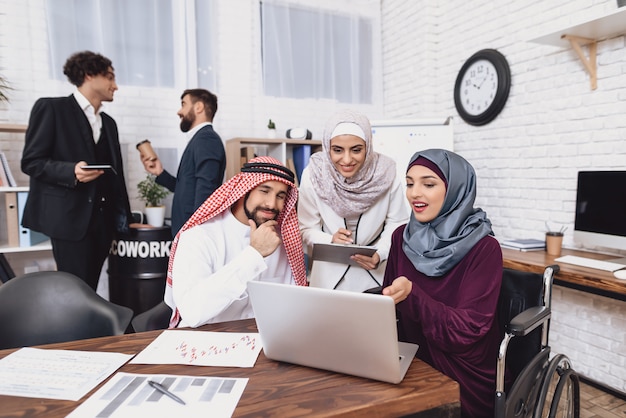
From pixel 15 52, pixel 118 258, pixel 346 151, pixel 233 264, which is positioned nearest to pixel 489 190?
pixel 346 151

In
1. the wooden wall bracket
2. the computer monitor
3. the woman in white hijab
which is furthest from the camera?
the wooden wall bracket

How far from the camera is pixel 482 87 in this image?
342 cm

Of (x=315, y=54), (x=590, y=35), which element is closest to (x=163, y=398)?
(x=590, y=35)

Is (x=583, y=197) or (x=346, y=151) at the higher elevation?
(x=346, y=151)

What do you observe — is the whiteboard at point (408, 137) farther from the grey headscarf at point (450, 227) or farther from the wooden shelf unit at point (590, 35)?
the grey headscarf at point (450, 227)

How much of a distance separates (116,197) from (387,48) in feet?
10.1

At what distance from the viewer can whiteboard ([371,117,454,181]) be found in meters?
3.45

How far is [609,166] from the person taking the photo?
2.58 metres

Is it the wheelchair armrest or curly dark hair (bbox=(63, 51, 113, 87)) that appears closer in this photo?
the wheelchair armrest

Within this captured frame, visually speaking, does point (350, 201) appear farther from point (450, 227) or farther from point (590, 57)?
point (590, 57)

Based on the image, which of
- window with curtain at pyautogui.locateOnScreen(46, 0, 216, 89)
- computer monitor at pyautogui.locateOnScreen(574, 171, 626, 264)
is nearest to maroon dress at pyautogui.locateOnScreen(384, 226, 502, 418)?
computer monitor at pyautogui.locateOnScreen(574, 171, 626, 264)

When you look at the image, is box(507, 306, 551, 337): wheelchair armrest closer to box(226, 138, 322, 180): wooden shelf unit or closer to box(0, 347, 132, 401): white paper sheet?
box(0, 347, 132, 401): white paper sheet

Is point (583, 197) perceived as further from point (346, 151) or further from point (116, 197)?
point (116, 197)

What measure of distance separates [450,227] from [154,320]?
1.16 metres
